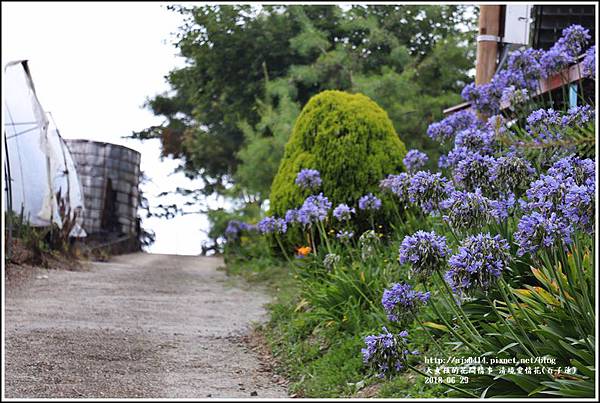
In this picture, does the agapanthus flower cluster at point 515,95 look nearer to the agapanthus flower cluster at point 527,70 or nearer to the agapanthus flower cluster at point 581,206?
the agapanthus flower cluster at point 527,70

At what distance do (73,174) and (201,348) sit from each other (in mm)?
8359

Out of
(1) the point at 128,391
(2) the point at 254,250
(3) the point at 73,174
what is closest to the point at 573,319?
(1) the point at 128,391

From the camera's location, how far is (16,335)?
15.7 ft

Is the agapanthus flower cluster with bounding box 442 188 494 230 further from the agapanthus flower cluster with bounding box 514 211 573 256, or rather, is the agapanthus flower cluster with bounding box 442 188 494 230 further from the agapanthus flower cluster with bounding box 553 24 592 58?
the agapanthus flower cluster with bounding box 553 24 592 58

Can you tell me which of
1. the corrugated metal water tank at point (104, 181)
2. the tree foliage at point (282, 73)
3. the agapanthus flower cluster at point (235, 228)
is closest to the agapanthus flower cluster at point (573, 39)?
the tree foliage at point (282, 73)

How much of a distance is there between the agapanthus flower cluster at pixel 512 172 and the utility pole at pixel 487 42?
3.74 m

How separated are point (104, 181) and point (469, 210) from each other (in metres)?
13.1

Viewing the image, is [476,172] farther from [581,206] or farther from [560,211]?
[581,206]

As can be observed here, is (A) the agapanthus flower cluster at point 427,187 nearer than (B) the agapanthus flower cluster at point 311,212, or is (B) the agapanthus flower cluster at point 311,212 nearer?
(A) the agapanthus flower cluster at point 427,187

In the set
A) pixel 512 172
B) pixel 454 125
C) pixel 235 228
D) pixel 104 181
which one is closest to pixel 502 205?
pixel 512 172

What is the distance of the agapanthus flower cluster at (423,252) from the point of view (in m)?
2.87

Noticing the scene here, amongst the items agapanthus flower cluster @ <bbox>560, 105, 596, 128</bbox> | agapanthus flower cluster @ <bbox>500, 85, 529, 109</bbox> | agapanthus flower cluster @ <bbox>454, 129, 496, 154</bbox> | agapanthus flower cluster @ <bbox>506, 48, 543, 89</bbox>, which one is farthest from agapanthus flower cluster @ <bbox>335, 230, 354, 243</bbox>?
agapanthus flower cluster @ <bbox>560, 105, 596, 128</bbox>

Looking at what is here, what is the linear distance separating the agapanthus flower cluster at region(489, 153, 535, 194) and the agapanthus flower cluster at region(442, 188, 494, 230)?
0.82ft

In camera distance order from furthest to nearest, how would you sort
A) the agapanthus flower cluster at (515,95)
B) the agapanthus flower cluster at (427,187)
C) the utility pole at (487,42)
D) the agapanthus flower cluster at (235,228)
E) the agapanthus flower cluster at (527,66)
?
1. the agapanthus flower cluster at (235,228)
2. the utility pole at (487,42)
3. the agapanthus flower cluster at (527,66)
4. the agapanthus flower cluster at (515,95)
5. the agapanthus flower cluster at (427,187)
